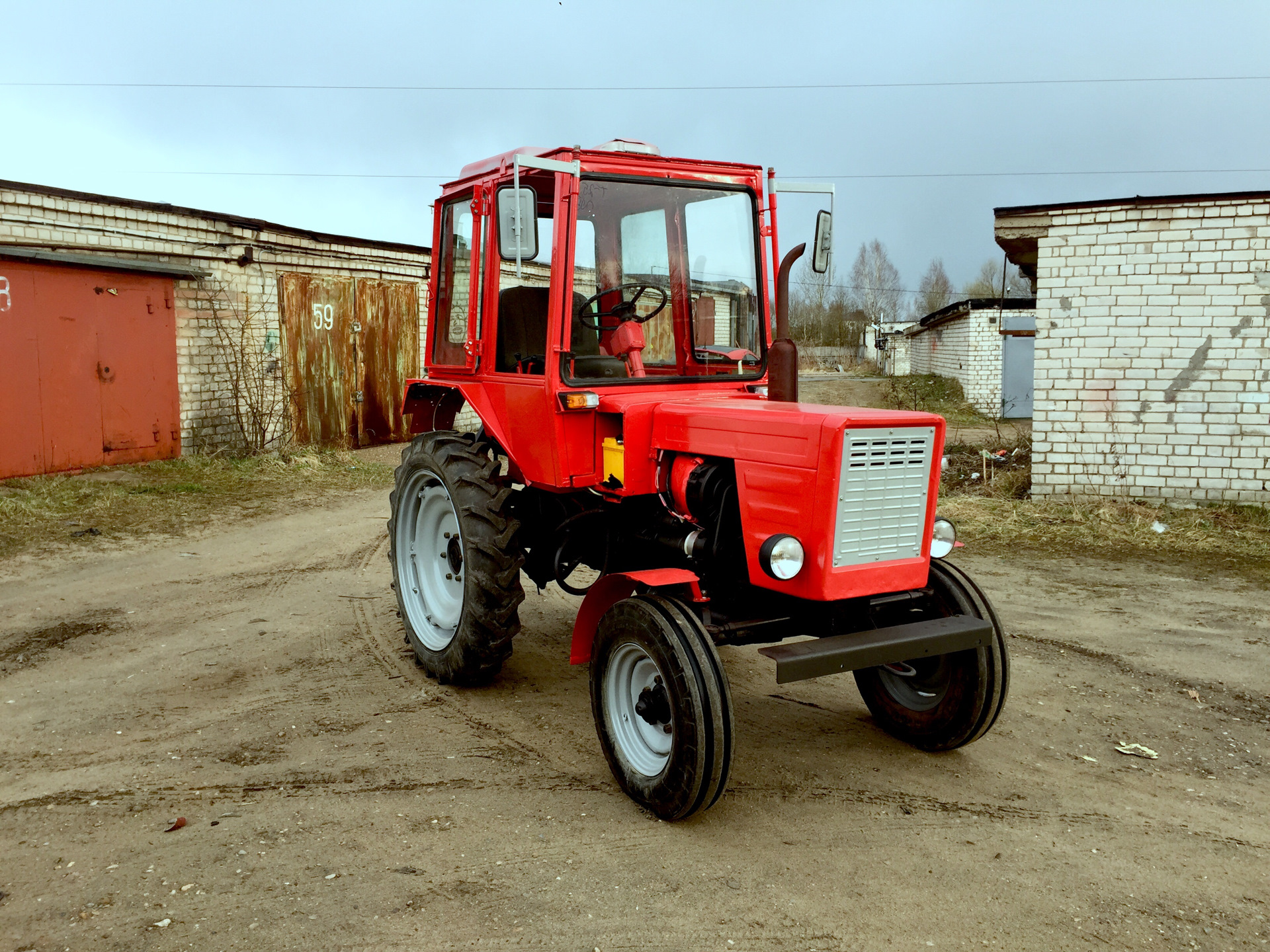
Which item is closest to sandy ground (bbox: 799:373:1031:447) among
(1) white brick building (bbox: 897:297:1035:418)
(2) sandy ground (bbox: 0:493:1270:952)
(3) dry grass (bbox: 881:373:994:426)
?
(3) dry grass (bbox: 881:373:994:426)

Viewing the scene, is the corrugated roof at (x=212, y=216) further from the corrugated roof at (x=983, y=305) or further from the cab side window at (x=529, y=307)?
the corrugated roof at (x=983, y=305)

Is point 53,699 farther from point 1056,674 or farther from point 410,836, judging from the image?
point 1056,674

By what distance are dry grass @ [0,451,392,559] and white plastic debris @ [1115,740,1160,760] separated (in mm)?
7033

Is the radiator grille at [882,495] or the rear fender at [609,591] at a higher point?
the radiator grille at [882,495]

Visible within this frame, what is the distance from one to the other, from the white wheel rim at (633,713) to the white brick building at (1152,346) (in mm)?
6600

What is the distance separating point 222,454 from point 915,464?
981 cm

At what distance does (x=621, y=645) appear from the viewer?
138 inches

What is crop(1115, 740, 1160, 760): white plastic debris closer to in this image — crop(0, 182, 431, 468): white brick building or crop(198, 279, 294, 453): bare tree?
crop(0, 182, 431, 468): white brick building

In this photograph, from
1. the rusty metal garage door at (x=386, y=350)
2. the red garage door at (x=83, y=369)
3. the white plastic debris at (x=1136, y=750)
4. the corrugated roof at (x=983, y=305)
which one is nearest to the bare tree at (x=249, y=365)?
the red garage door at (x=83, y=369)

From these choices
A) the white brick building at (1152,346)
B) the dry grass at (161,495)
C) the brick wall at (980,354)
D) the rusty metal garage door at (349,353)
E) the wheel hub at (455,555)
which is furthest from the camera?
the brick wall at (980,354)

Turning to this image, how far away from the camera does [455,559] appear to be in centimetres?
471

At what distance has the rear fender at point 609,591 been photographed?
342 cm

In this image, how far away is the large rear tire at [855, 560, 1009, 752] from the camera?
3.68m

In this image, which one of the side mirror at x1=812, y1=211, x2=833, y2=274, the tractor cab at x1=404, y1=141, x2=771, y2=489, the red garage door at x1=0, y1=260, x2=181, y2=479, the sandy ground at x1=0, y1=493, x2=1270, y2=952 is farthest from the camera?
the red garage door at x1=0, y1=260, x2=181, y2=479
